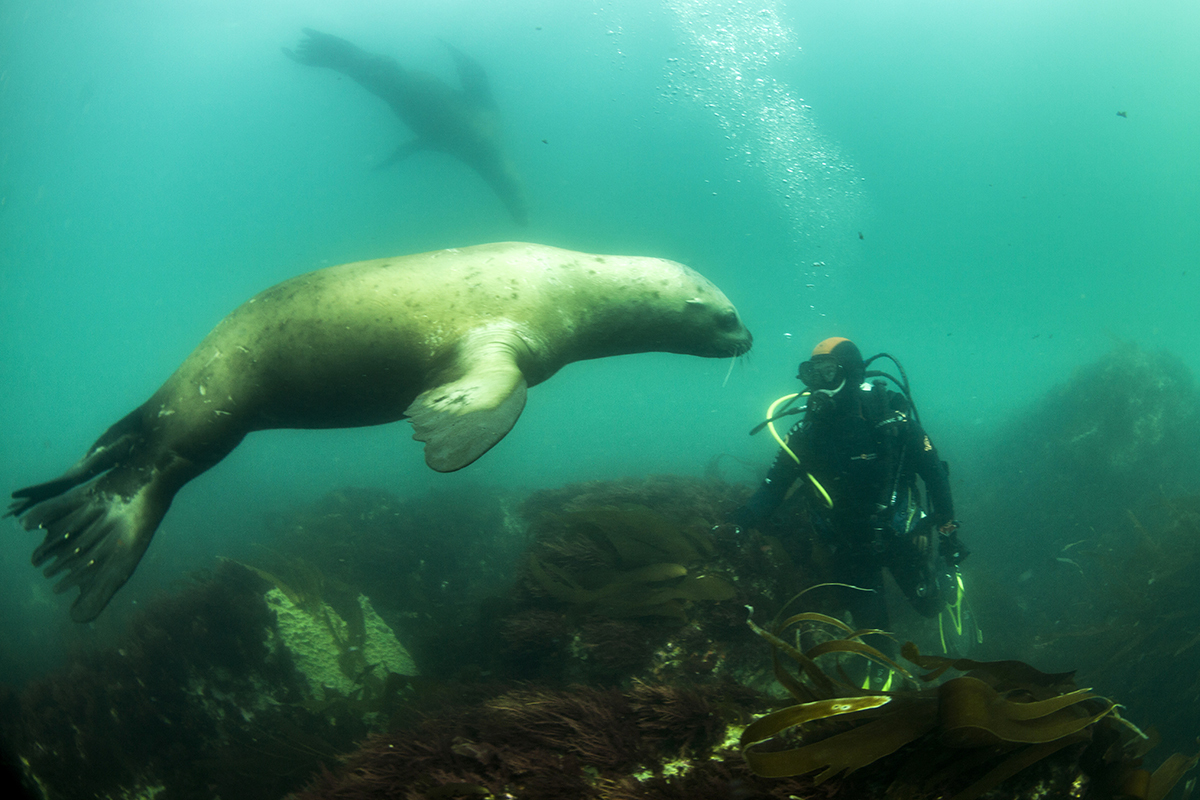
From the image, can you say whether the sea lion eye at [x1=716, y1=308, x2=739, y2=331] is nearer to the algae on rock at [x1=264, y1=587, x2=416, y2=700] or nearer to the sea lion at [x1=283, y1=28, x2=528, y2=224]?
the algae on rock at [x1=264, y1=587, x2=416, y2=700]

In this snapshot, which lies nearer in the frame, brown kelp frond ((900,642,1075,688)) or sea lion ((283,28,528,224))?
brown kelp frond ((900,642,1075,688))

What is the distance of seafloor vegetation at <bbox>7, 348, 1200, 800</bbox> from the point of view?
1.40 m

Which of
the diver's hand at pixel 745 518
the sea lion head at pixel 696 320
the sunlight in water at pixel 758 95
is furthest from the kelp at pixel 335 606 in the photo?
the sunlight in water at pixel 758 95

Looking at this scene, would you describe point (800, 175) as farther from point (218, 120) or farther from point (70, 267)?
point (70, 267)

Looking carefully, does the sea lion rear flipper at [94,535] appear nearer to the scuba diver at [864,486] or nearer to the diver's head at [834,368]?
the scuba diver at [864,486]

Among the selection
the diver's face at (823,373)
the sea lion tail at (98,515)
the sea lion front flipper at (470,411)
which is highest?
the sea lion tail at (98,515)

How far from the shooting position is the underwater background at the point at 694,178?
9344 millimetres

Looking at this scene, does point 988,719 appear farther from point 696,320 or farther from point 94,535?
point 94,535

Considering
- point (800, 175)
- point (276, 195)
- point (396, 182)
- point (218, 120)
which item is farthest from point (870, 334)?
point (218, 120)

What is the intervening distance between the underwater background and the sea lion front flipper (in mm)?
4952

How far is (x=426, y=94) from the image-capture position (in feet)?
42.7

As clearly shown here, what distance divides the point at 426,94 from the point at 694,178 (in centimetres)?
1680

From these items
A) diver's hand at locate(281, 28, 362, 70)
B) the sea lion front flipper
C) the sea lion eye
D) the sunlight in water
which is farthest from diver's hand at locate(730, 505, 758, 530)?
the sunlight in water

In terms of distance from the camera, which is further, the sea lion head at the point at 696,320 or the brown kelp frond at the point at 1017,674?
the sea lion head at the point at 696,320
